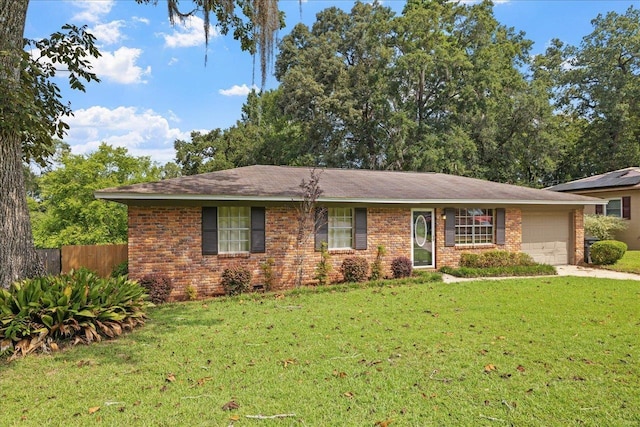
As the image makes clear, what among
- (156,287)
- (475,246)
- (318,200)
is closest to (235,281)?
(156,287)

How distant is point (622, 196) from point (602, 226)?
3.10 metres

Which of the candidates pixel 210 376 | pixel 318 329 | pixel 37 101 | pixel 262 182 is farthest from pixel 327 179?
pixel 210 376

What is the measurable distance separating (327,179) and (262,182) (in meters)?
2.52

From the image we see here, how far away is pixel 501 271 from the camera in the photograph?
37.6ft

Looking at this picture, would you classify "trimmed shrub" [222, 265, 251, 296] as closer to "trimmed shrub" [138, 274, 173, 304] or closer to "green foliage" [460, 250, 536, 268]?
"trimmed shrub" [138, 274, 173, 304]

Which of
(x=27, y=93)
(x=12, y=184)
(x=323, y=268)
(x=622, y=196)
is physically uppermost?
(x=27, y=93)

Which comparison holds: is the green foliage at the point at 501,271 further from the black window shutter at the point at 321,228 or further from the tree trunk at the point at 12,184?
the tree trunk at the point at 12,184

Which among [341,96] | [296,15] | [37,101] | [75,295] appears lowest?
[75,295]

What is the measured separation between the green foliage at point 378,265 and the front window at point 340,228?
2.83ft

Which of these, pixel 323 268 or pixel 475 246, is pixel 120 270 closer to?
pixel 323 268

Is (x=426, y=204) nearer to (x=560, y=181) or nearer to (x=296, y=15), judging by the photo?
(x=296, y=15)

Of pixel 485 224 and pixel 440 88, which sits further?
pixel 440 88

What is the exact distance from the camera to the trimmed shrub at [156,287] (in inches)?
333

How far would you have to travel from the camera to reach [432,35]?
22.7 m
